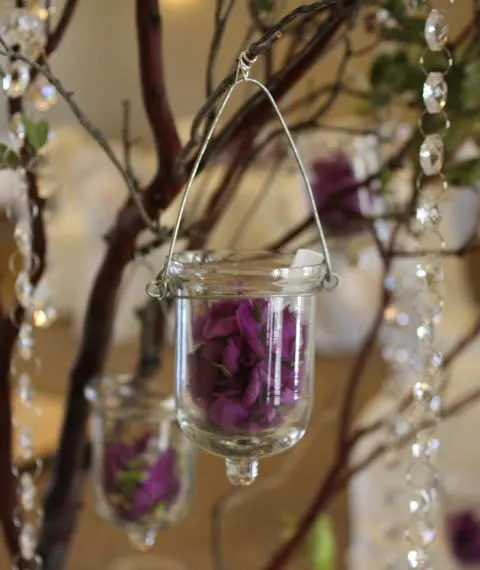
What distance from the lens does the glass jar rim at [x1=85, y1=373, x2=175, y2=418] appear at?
550 mm

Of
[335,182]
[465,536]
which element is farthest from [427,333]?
[465,536]

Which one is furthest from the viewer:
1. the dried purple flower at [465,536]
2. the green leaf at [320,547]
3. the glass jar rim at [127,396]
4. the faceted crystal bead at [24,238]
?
the dried purple flower at [465,536]

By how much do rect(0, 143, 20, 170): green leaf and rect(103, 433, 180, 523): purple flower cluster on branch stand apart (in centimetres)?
26

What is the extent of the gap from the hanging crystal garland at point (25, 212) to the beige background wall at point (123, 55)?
0.10 ft

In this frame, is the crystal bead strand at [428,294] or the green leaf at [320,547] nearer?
the crystal bead strand at [428,294]

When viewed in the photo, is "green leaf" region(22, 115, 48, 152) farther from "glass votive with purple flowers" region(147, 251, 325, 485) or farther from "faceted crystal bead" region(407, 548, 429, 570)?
"faceted crystal bead" region(407, 548, 429, 570)

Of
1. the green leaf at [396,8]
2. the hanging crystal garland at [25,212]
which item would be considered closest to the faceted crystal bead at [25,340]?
the hanging crystal garland at [25,212]

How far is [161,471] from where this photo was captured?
57 centimetres

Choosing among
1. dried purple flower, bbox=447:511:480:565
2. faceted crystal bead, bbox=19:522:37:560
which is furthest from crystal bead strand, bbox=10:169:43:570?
dried purple flower, bbox=447:511:480:565

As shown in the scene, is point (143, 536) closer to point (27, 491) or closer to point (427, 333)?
point (27, 491)

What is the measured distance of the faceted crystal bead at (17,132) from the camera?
38 cm

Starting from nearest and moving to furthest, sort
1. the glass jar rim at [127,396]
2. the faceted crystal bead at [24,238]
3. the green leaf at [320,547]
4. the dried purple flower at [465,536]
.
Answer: the faceted crystal bead at [24,238] → the glass jar rim at [127,396] → the green leaf at [320,547] → the dried purple flower at [465,536]

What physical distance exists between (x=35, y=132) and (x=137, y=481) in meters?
0.29

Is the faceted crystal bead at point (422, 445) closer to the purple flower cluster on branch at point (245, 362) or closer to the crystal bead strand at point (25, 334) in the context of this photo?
the purple flower cluster on branch at point (245, 362)
